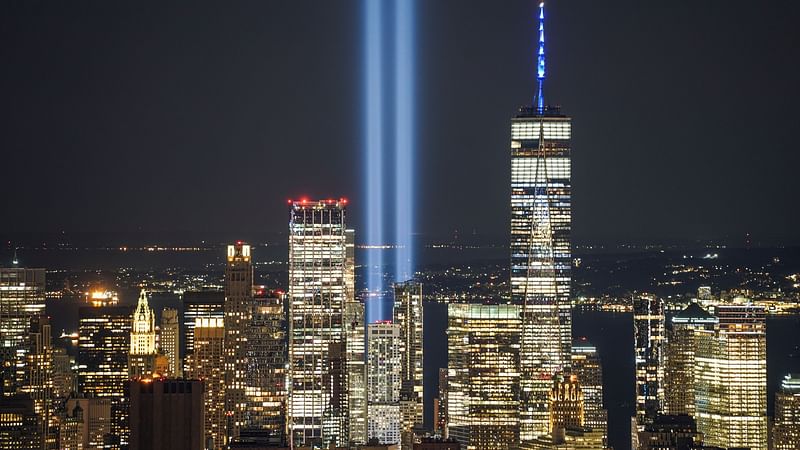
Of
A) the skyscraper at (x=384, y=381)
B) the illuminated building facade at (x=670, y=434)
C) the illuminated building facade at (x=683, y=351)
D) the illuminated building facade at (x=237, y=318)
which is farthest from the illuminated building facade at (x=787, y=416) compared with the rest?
the illuminated building facade at (x=237, y=318)

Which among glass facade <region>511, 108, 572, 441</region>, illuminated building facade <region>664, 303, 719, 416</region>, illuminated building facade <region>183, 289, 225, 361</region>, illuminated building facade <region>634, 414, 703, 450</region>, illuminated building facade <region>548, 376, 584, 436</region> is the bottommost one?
illuminated building facade <region>634, 414, 703, 450</region>

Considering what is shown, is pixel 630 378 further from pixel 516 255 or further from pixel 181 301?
pixel 181 301

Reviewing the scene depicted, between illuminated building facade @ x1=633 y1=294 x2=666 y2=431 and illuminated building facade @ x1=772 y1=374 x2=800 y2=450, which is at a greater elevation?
illuminated building facade @ x1=633 y1=294 x2=666 y2=431

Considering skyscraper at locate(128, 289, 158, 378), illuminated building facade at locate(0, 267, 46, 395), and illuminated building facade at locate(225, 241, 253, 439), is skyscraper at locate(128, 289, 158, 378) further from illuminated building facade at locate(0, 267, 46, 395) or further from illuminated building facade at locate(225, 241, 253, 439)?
illuminated building facade at locate(0, 267, 46, 395)

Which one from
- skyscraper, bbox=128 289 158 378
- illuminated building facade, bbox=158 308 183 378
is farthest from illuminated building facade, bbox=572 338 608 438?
skyscraper, bbox=128 289 158 378

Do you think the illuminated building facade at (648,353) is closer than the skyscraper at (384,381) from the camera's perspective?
No

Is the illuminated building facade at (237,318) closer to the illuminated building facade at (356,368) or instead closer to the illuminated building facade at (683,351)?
the illuminated building facade at (356,368)

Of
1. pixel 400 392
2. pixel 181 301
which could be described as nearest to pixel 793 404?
pixel 400 392
